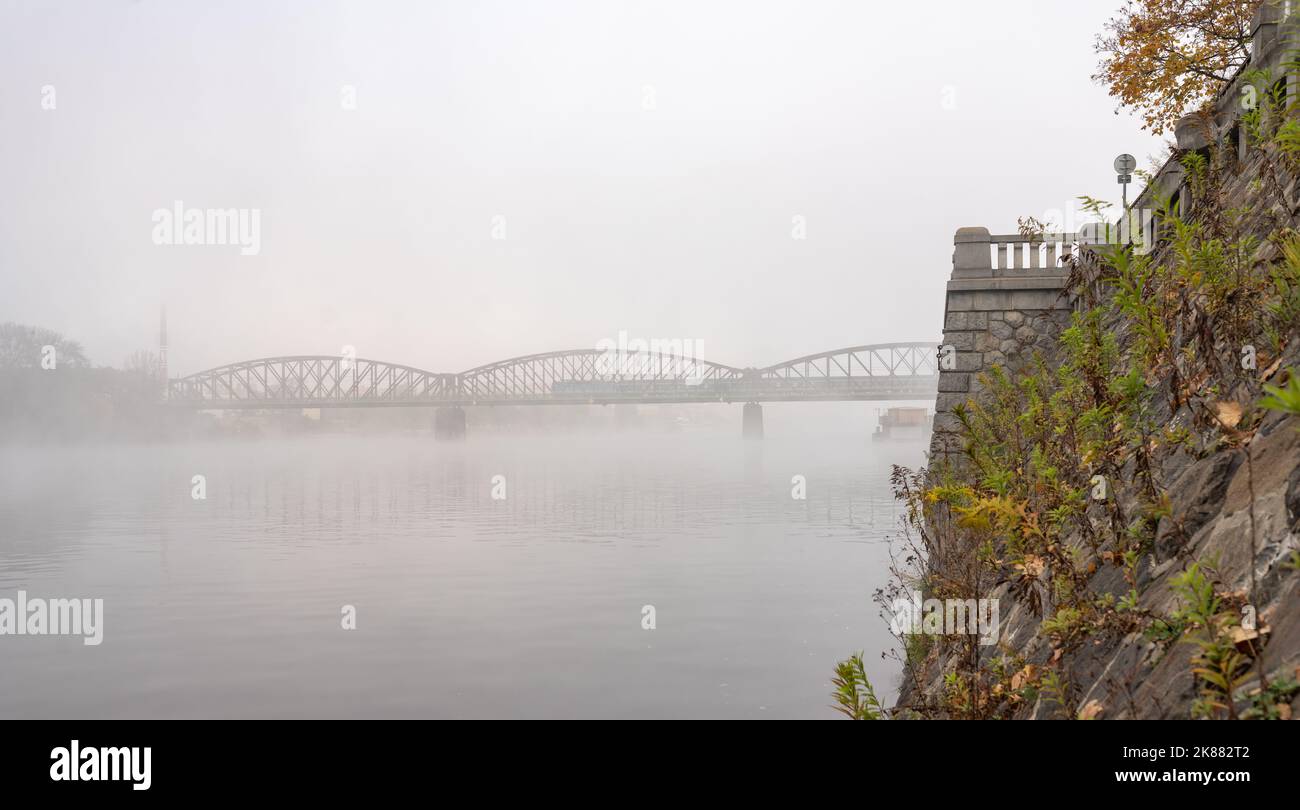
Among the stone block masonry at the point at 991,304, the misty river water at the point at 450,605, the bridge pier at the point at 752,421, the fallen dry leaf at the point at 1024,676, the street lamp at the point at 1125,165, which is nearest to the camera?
the fallen dry leaf at the point at 1024,676

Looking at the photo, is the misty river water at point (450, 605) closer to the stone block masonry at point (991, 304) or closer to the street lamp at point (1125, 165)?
the stone block masonry at point (991, 304)

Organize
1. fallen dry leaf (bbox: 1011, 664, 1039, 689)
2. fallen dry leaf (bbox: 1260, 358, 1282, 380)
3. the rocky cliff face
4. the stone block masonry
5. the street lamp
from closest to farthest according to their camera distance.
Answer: the rocky cliff face
fallen dry leaf (bbox: 1260, 358, 1282, 380)
fallen dry leaf (bbox: 1011, 664, 1039, 689)
the stone block masonry
the street lamp

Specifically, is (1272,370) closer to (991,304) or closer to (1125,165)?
(991,304)

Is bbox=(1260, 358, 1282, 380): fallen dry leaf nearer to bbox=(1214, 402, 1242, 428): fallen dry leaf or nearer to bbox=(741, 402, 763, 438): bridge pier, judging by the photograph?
bbox=(1214, 402, 1242, 428): fallen dry leaf

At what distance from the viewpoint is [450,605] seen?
19922mm

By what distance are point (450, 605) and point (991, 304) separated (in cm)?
1245

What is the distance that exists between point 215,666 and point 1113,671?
46.8 ft

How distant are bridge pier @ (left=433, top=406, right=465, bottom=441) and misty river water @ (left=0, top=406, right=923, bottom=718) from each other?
95.2 meters

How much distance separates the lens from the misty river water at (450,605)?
13.7 metres

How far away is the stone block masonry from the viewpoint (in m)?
17.4

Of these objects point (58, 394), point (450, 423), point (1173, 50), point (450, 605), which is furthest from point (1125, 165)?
point (450, 423)

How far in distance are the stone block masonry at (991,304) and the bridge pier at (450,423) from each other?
412 ft

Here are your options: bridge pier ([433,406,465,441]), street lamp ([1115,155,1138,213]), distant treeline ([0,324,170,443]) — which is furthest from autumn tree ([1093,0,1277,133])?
bridge pier ([433,406,465,441])

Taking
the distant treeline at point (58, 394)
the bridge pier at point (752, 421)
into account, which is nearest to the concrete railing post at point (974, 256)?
the distant treeline at point (58, 394)
